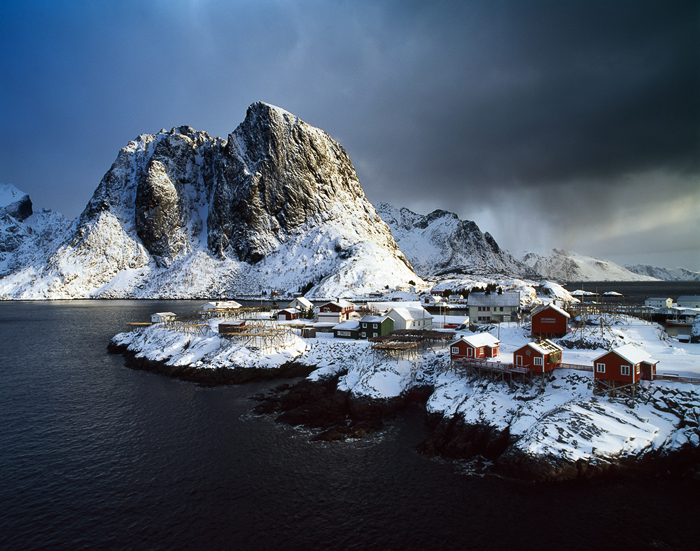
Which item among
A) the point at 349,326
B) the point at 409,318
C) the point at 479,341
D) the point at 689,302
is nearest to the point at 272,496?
the point at 479,341

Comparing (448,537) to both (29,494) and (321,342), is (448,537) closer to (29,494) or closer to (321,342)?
(29,494)

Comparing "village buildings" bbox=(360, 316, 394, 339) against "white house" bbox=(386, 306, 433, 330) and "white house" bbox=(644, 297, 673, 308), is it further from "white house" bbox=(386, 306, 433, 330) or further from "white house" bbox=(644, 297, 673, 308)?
"white house" bbox=(644, 297, 673, 308)

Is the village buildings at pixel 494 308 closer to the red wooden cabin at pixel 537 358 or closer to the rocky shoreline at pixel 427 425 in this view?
the rocky shoreline at pixel 427 425

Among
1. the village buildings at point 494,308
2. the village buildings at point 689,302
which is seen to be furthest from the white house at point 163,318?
the village buildings at point 689,302

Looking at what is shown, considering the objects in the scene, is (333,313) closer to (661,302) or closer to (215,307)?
(215,307)

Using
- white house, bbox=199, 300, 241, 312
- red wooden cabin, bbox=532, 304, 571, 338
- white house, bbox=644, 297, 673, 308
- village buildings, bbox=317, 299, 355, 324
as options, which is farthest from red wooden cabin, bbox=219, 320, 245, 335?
white house, bbox=644, 297, 673, 308

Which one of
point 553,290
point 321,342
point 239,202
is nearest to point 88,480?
point 321,342
